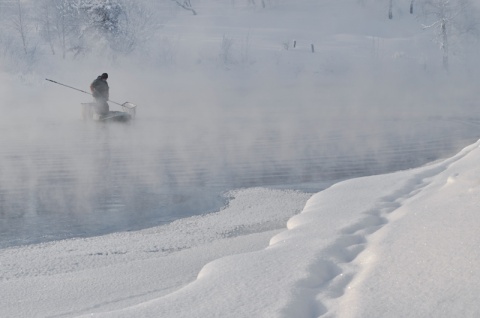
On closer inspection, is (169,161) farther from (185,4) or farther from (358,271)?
(185,4)

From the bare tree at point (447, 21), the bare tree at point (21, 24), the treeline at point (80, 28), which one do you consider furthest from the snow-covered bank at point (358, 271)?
the bare tree at point (447, 21)

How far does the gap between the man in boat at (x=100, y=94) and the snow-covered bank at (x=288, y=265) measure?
13636 millimetres

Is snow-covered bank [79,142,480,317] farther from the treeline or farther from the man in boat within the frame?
the treeline

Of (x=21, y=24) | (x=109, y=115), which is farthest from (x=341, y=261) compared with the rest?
(x=21, y=24)

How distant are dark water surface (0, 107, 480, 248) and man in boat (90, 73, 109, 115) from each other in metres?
0.65

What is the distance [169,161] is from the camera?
650 inches

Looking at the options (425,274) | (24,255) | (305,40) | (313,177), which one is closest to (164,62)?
(305,40)

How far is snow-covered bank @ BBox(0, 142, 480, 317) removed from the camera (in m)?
5.80

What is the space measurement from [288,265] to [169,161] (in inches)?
384

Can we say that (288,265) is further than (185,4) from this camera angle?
No

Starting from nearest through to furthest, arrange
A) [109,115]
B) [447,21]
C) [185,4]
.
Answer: [109,115], [447,21], [185,4]

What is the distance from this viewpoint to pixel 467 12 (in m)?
63.9

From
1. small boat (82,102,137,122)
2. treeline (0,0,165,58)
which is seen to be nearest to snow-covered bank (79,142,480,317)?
small boat (82,102,137,122)

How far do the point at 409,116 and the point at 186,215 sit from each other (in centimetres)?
1647
